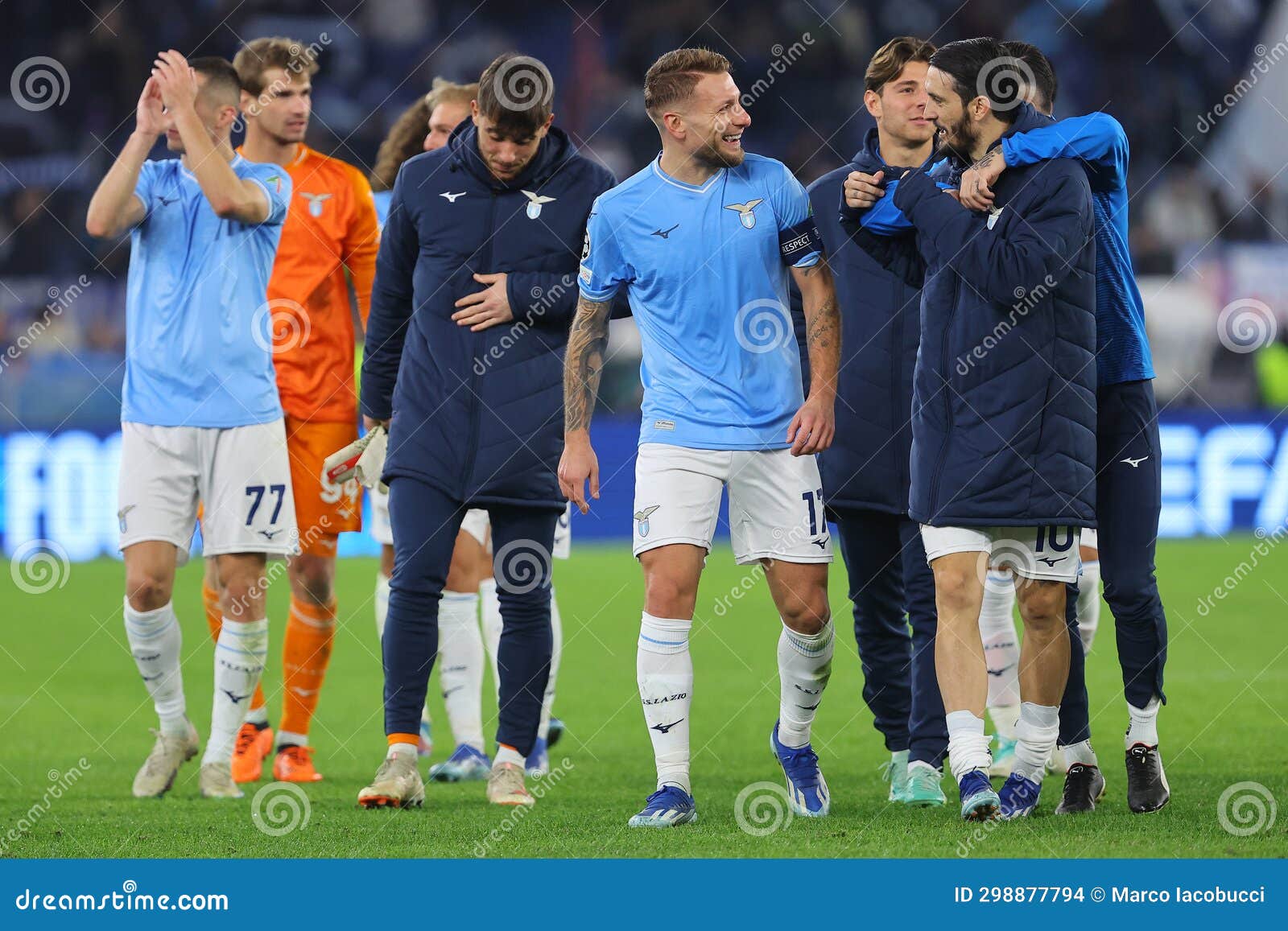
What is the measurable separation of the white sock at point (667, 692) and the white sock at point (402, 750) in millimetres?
873

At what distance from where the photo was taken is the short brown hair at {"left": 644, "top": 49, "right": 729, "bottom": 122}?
202 inches

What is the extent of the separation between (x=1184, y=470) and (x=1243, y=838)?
1043cm

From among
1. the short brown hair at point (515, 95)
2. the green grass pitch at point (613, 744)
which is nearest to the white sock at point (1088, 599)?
the green grass pitch at point (613, 744)

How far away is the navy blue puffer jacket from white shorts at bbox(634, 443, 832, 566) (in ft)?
1.25

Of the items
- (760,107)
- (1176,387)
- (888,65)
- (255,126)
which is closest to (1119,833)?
(888,65)

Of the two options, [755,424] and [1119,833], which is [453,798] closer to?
[755,424]

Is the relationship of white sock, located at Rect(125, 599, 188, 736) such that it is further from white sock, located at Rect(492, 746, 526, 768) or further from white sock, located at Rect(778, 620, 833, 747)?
white sock, located at Rect(778, 620, 833, 747)

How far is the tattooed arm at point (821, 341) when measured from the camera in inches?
202

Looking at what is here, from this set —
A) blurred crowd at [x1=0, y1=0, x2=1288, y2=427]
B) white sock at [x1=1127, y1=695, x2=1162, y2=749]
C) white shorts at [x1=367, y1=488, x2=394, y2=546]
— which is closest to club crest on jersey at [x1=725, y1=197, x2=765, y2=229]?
white sock at [x1=1127, y1=695, x2=1162, y2=749]

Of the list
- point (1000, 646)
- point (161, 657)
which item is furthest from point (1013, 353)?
point (161, 657)

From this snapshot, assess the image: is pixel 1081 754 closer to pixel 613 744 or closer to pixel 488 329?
pixel 488 329

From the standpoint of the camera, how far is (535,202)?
577 centimetres

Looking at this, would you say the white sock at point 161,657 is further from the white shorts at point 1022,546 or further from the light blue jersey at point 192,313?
the white shorts at point 1022,546

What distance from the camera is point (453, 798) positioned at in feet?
19.0
